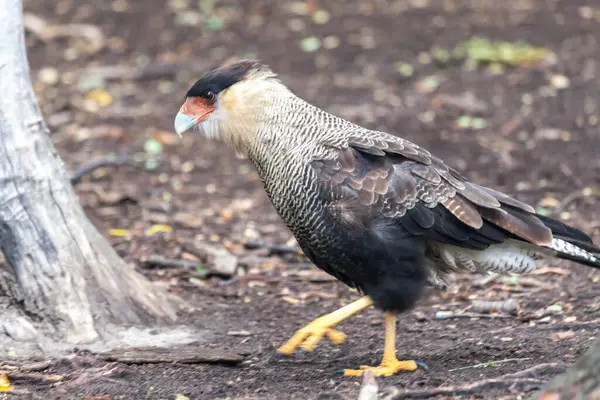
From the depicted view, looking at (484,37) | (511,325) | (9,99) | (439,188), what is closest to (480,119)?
(484,37)

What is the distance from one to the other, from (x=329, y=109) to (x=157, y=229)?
303 centimetres

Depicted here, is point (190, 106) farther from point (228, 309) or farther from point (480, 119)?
point (480, 119)

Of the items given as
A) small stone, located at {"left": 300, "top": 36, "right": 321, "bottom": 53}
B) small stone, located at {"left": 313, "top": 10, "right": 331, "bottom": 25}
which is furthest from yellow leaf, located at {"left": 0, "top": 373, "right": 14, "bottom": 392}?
small stone, located at {"left": 313, "top": 10, "right": 331, "bottom": 25}

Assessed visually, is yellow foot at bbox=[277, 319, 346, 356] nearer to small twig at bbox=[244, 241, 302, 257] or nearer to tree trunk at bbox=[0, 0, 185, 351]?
tree trunk at bbox=[0, 0, 185, 351]

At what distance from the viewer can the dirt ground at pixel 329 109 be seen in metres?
5.00

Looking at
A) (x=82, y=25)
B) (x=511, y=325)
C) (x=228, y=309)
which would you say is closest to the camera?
(x=511, y=325)

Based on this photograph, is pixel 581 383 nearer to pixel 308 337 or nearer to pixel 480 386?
pixel 480 386

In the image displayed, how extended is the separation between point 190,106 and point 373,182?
120 centimetres

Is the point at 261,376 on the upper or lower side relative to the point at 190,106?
lower

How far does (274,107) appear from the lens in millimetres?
5195

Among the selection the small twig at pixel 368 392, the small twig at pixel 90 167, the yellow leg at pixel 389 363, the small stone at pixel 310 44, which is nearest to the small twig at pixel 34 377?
the yellow leg at pixel 389 363

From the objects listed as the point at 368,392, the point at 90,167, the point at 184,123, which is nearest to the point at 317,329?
the point at 368,392

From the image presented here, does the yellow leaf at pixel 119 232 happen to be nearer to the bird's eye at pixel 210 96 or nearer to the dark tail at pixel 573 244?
the bird's eye at pixel 210 96

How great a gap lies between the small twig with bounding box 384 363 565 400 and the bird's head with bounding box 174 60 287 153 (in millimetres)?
1775
